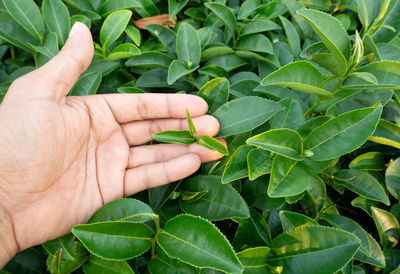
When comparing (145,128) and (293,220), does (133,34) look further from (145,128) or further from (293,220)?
(293,220)

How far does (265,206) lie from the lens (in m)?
1.14

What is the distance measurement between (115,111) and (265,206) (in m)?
0.75

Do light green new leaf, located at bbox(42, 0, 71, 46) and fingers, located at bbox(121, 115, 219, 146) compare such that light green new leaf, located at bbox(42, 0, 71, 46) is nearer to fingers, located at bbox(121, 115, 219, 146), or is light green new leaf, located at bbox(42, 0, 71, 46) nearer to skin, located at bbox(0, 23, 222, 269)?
skin, located at bbox(0, 23, 222, 269)

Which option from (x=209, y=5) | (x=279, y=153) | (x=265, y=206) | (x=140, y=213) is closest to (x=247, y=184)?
(x=265, y=206)

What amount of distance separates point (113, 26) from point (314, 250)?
50.3 inches

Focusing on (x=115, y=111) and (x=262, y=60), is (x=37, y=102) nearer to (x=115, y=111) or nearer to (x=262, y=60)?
(x=115, y=111)

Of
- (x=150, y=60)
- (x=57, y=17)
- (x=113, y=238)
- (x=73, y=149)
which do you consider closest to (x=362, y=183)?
(x=113, y=238)

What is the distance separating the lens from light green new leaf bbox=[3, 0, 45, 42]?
139cm

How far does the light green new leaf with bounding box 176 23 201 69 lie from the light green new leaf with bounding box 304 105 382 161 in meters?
0.64

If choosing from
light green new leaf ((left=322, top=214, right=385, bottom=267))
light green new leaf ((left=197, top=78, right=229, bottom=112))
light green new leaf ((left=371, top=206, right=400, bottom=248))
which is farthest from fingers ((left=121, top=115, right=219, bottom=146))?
light green new leaf ((left=371, top=206, right=400, bottom=248))

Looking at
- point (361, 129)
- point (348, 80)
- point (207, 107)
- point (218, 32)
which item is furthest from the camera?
point (218, 32)

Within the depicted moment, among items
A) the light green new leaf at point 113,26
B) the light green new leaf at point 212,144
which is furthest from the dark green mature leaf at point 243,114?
the light green new leaf at point 113,26

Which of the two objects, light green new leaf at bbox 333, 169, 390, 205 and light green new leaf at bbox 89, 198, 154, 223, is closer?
light green new leaf at bbox 89, 198, 154, 223

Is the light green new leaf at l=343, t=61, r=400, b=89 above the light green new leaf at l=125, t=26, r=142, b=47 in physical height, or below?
below
